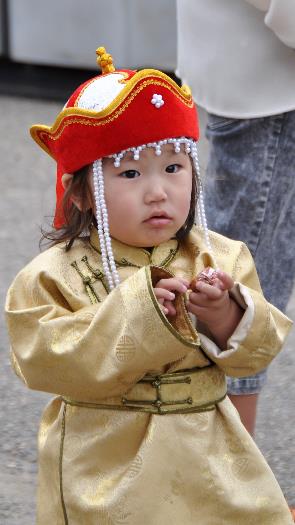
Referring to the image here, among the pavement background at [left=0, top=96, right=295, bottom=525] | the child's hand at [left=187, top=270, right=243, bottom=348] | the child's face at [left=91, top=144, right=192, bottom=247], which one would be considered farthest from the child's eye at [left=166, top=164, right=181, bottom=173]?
the pavement background at [left=0, top=96, right=295, bottom=525]

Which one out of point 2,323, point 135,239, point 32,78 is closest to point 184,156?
point 135,239

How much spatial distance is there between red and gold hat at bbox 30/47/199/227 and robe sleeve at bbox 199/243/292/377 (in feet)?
1.17

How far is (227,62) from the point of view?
3.04 m

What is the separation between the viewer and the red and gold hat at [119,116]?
2.38 metres

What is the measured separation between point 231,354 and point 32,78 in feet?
19.8

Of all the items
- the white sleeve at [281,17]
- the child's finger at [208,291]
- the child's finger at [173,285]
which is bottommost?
the child's finger at [208,291]

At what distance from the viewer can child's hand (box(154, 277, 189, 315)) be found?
7.58 ft

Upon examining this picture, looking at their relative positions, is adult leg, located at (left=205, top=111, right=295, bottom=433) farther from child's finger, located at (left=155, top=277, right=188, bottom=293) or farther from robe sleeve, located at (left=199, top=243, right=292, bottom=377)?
child's finger, located at (left=155, top=277, right=188, bottom=293)

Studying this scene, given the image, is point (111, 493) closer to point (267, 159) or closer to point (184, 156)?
point (184, 156)

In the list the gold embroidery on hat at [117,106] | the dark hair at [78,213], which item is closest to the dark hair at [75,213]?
the dark hair at [78,213]

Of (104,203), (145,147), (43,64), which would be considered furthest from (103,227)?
(43,64)

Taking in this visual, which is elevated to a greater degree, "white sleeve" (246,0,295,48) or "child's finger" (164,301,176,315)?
"white sleeve" (246,0,295,48)

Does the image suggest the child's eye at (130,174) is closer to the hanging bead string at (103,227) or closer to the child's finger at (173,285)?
the hanging bead string at (103,227)

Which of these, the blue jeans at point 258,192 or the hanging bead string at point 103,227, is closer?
the hanging bead string at point 103,227
